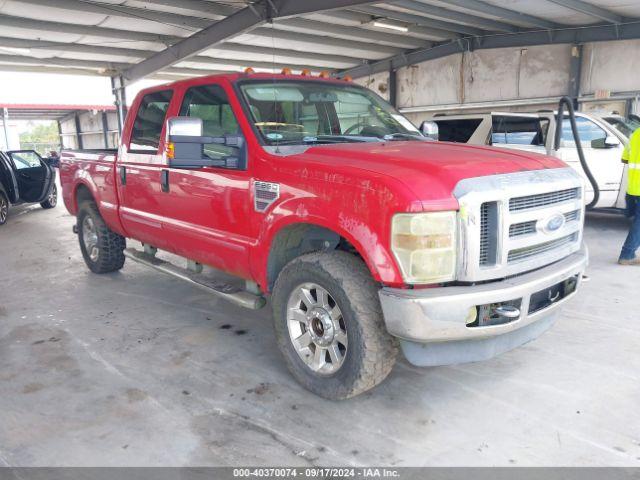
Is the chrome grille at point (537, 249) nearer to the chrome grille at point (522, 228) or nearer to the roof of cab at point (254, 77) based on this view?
the chrome grille at point (522, 228)

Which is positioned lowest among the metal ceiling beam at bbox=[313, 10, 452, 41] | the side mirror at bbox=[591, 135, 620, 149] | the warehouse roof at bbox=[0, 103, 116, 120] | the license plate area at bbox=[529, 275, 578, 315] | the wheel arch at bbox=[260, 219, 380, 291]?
the license plate area at bbox=[529, 275, 578, 315]

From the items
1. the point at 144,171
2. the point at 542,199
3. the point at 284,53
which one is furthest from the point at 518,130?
the point at 284,53

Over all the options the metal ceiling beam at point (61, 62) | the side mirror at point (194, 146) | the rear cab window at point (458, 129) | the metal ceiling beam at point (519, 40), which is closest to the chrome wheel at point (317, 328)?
the side mirror at point (194, 146)

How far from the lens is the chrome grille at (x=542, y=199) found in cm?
273

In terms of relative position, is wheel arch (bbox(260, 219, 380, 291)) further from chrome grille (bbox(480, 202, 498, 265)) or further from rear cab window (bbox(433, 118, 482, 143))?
rear cab window (bbox(433, 118, 482, 143))

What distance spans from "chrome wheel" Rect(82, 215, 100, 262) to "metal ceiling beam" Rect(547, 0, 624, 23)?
9.45m

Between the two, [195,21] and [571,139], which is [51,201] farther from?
[571,139]

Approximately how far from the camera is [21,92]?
2452 centimetres

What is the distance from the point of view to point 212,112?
3.81 meters

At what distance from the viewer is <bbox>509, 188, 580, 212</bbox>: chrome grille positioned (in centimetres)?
273

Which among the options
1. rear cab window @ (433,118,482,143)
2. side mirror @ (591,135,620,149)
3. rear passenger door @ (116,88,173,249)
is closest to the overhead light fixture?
rear cab window @ (433,118,482,143)

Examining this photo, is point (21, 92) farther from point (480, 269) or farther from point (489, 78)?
point (480, 269)

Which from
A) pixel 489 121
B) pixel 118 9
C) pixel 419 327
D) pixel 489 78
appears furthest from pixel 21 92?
pixel 419 327

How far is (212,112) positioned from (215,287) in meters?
1.31
